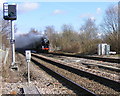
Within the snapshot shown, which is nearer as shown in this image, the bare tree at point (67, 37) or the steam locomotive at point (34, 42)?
the steam locomotive at point (34, 42)

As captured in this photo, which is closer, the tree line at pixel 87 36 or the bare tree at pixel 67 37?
the tree line at pixel 87 36

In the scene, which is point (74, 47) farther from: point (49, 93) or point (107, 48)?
point (49, 93)

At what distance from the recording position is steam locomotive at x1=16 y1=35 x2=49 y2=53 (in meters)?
47.2

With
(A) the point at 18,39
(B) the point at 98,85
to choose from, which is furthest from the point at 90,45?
(B) the point at 98,85

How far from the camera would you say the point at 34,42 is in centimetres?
A: 4741

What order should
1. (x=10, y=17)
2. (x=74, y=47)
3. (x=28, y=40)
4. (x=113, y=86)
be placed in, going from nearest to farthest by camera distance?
(x=113, y=86)
(x=10, y=17)
(x=28, y=40)
(x=74, y=47)

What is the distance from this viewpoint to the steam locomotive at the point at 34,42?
47.2 metres

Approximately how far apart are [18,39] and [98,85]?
42.2 meters

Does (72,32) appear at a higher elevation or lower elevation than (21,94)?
higher

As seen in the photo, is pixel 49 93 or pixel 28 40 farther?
pixel 28 40

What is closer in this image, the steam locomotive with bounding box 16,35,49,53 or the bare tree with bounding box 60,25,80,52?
the steam locomotive with bounding box 16,35,49,53

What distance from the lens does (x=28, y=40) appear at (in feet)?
158

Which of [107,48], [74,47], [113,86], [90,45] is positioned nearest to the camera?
[113,86]

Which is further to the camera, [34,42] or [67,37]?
[67,37]
